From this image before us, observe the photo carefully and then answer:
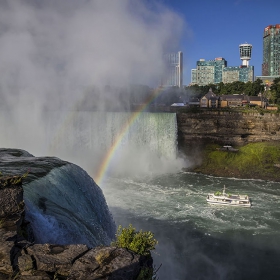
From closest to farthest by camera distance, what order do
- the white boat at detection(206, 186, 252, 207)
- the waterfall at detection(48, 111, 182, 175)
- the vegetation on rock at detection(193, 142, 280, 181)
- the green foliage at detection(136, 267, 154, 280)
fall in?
the green foliage at detection(136, 267, 154, 280), the white boat at detection(206, 186, 252, 207), the vegetation on rock at detection(193, 142, 280, 181), the waterfall at detection(48, 111, 182, 175)

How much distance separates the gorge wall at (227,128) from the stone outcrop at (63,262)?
44.0 m

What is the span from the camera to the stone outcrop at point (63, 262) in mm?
6402

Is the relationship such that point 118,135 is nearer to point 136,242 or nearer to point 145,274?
point 136,242

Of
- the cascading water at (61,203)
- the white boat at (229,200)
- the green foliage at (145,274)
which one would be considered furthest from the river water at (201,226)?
the green foliage at (145,274)

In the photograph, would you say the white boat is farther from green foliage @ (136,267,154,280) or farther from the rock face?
green foliage @ (136,267,154,280)

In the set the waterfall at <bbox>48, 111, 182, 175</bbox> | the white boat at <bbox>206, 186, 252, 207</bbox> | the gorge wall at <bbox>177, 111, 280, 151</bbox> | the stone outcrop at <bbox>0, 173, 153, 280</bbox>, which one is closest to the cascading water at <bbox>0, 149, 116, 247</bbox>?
the stone outcrop at <bbox>0, 173, 153, 280</bbox>

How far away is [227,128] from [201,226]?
28026 millimetres

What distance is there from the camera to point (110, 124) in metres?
48.8

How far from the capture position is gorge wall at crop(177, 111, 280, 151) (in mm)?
49844

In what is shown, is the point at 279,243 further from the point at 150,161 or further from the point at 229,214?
the point at 150,161

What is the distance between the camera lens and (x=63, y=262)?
6.62m

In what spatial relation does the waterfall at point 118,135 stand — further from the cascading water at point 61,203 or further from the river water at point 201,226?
the cascading water at point 61,203

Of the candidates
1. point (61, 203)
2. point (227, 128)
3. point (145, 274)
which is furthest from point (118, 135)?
point (145, 274)

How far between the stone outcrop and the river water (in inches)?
386
